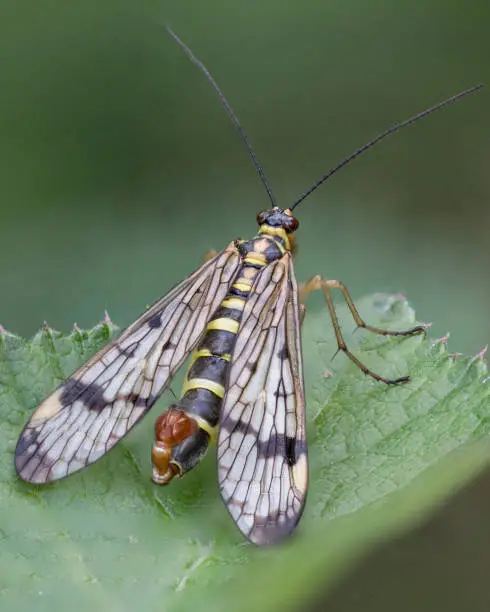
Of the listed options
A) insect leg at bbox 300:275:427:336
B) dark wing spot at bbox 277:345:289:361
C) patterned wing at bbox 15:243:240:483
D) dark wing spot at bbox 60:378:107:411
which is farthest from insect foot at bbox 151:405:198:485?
insect leg at bbox 300:275:427:336

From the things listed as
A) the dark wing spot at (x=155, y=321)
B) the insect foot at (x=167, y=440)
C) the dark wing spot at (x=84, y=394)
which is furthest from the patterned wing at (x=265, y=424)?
the dark wing spot at (x=84, y=394)

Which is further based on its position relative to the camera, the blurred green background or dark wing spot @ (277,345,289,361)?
the blurred green background

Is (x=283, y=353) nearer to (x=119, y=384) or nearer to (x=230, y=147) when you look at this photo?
(x=119, y=384)

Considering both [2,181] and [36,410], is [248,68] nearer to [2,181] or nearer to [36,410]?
[2,181]

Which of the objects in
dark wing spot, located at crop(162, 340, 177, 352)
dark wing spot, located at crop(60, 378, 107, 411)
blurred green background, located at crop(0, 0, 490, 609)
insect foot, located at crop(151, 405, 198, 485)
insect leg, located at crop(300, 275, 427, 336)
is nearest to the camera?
insect foot, located at crop(151, 405, 198, 485)

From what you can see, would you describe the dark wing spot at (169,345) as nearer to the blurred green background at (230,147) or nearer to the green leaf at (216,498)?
the green leaf at (216,498)

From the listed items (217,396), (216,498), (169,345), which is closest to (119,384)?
(169,345)

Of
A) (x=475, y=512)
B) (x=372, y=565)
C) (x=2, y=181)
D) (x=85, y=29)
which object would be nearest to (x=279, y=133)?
(x=85, y=29)

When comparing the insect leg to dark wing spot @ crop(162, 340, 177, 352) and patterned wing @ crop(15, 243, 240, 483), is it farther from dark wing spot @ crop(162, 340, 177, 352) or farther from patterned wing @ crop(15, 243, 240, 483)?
dark wing spot @ crop(162, 340, 177, 352)
